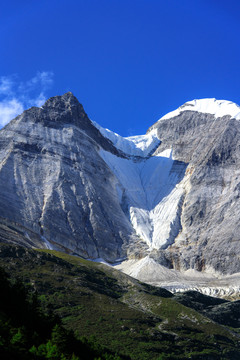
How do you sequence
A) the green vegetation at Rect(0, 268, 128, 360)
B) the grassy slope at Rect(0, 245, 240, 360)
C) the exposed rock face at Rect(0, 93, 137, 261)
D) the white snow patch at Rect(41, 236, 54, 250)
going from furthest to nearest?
1. the exposed rock face at Rect(0, 93, 137, 261)
2. the white snow patch at Rect(41, 236, 54, 250)
3. the grassy slope at Rect(0, 245, 240, 360)
4. the green vegetation at Rect(0, 268, 128, 360)

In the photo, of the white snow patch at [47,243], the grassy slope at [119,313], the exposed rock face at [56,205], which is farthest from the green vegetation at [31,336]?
the white snow patch at [47,243]

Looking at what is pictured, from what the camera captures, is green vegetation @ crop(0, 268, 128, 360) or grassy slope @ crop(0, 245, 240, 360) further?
grassy slope @ crop(0, 245, 240, 360)

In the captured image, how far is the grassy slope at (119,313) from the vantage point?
82.3 m

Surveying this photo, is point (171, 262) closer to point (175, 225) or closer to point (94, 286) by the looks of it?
point (175, 225)

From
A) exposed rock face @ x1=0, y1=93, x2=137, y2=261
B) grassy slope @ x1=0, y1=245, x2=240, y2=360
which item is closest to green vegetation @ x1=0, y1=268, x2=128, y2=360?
grassy slope @ x1=0, y1=245, x2=240, y2=360

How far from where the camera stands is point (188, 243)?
184 meters

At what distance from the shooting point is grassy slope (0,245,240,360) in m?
82.3

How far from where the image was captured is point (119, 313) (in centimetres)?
9212

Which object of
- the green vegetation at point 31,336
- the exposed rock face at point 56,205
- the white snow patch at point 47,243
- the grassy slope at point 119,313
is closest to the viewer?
the green vegetation at point 31,336

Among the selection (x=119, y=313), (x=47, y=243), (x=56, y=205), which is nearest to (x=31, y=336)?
(x=119, y=313)

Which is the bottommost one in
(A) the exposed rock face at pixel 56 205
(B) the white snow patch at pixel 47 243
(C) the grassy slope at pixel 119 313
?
(C) the grassy slope at pixel 119 313

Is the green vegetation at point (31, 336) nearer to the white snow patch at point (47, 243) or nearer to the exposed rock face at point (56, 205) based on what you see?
the exposed rock face at point (56, 205)

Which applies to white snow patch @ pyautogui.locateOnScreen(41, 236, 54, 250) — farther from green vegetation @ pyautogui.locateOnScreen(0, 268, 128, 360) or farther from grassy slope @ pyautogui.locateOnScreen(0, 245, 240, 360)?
green vegetation @ pyautogui.locateOnScreen(0, 268, 128, 360)

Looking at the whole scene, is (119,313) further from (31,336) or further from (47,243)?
(47,243)
